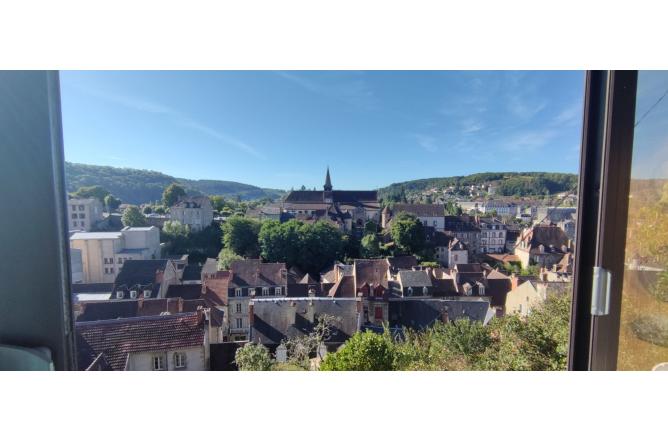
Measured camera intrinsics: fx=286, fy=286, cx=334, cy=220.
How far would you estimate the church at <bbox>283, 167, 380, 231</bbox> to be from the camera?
1359 cm

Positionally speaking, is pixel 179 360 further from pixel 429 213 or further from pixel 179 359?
pixel 429 213

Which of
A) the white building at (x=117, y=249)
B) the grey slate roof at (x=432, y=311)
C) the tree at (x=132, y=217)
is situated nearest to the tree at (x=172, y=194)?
the white building at (x=117, y=249)


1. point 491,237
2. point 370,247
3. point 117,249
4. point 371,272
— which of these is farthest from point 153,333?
point 370,247

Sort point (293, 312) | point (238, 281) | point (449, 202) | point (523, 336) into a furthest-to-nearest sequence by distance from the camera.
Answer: point (449, 202), point (238, 281), point (293, 312), point (523, 336)

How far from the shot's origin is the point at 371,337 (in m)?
1.53

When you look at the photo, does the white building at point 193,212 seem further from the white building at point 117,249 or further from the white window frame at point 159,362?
the white window frame at point 159,362

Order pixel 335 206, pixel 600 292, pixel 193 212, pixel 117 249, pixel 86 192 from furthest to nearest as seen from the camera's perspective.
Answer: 1. pixel 335 206
2. pixel 193 212
3. pixel 117 249
4. pixel 86 192
5. pixel 600 292

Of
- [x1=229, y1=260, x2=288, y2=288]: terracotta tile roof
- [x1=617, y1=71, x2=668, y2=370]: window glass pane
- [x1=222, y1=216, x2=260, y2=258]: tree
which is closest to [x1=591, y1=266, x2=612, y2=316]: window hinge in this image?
[x1=617, y1=71, x2=668, y2=370]: window glass pane

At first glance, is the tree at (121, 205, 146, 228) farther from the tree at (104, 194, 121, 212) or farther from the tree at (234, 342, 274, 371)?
the tree at (234, 342, 274, 371)

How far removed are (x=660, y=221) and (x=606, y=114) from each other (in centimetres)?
22

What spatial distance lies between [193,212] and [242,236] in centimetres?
216

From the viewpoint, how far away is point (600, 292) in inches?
18.8
